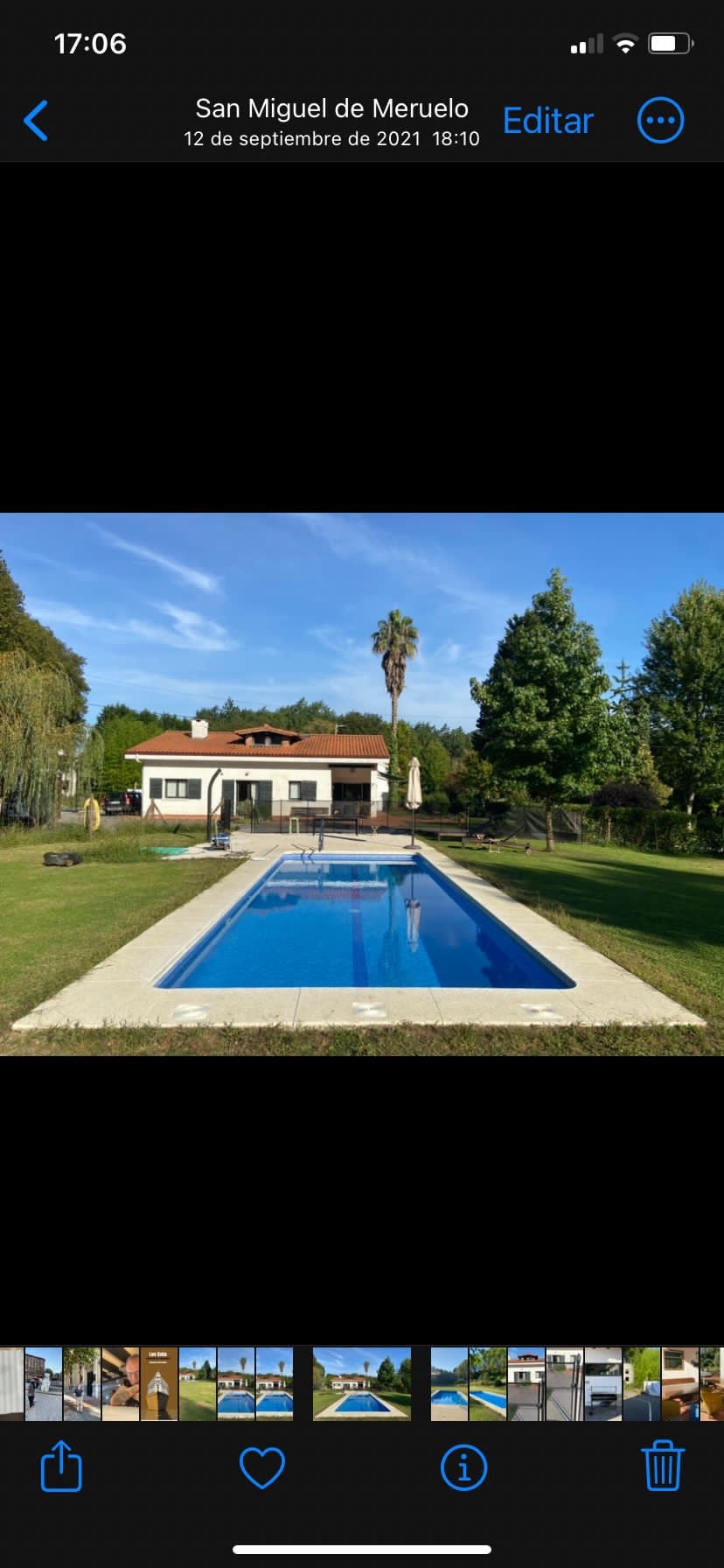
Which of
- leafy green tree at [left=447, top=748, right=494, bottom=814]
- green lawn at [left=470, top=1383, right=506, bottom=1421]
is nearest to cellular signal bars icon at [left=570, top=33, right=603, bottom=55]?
green lawn at [left=470, top=1383, right=506, bottom=1421]

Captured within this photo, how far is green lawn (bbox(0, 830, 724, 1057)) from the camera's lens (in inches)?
141

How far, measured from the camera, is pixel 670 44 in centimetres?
150

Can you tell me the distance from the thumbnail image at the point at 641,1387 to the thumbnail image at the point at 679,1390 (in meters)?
0.01

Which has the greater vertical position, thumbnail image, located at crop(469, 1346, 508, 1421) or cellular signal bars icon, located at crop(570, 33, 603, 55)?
cellular signal bars icon, located at crop(570, 33, 603, 55)

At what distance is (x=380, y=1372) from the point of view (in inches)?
60.1

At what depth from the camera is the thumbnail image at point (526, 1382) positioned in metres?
1.43

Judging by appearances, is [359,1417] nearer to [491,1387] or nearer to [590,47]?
[491,1387]

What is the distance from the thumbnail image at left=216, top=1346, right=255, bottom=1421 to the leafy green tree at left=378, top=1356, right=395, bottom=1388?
1.10ft

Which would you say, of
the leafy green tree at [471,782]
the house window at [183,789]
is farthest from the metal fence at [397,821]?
the house window at [183,789]

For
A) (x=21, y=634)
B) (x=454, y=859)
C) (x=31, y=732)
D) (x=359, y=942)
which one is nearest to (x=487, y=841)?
(x=454, y=859)
